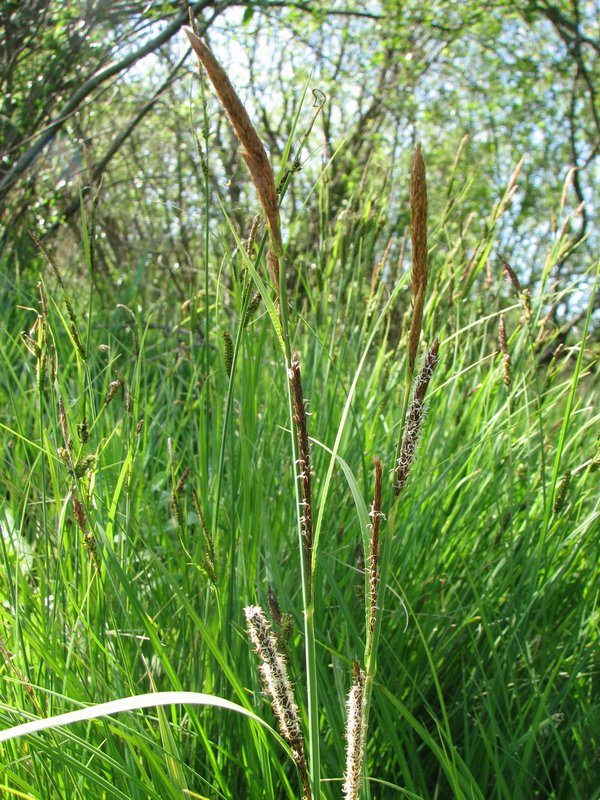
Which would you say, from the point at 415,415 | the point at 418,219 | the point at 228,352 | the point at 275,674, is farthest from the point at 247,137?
the point at 228,352

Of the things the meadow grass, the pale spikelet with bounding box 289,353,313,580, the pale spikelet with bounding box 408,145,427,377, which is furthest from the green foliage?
the pale spikelet with bounding box 408,145,427,377

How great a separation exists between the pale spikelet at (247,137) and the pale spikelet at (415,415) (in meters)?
0.19

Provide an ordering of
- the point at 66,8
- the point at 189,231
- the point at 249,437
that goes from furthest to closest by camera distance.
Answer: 1. the point at 189,231
2. the point at 66,8
3. the point at 249,437

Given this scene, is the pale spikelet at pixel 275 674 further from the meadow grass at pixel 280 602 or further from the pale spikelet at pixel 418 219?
the pale spikelet at pixel 418 219

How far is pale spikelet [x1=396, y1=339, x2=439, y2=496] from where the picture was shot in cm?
72

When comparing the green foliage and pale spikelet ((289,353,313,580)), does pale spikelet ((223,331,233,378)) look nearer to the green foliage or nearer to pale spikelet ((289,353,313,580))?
the green foliage

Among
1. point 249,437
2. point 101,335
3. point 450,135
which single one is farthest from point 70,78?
point 450,135

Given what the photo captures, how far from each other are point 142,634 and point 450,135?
9.53m

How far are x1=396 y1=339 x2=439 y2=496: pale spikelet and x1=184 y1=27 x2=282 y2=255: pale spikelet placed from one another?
189 millimetres

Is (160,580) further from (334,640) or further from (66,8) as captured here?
(66,8)

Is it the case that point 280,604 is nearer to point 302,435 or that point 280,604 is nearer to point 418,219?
point 302,435

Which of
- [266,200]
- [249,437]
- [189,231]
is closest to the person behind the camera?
[266,200]

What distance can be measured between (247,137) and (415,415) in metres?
0.30

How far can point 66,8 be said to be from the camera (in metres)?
4.83
